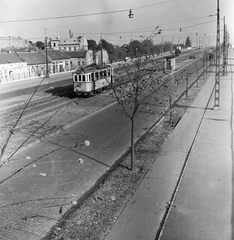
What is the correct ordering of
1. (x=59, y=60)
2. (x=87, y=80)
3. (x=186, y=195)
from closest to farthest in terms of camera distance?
(x=186, y=195) < (x=87, y=80) < (x=59, y=60)

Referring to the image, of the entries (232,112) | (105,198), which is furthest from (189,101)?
(105,198)

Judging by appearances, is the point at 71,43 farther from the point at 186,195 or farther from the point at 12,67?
the point at 186,195

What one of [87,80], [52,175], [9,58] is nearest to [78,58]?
[9,58]

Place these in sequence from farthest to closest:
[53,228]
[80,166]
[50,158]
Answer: [50,158], [80,166], [53,228]

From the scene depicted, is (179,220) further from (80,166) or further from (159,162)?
(80,166)

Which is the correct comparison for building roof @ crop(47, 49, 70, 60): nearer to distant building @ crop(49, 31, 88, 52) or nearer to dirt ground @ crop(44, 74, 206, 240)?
distant building @ crop(49, 31, 88, 52)

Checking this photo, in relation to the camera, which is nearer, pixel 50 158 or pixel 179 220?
pixel 179 220

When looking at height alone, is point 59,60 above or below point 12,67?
above
